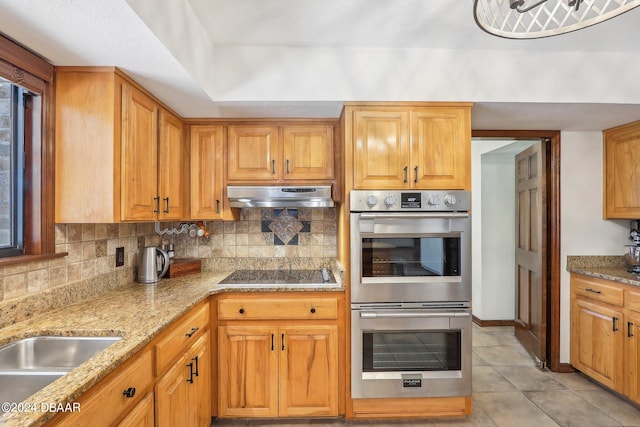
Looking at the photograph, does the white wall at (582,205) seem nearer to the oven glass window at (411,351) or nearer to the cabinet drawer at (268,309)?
the oven glass window at (411,351)

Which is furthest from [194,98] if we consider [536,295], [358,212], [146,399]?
[536,295]

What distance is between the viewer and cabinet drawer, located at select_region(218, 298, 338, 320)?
2.21 meters

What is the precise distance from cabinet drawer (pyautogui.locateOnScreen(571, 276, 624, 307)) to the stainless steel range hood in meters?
2.14

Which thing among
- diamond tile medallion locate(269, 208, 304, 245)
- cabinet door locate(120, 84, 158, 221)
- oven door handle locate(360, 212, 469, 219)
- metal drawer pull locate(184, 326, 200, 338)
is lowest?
metal drawer pull locate(184, 326, 200, 338)

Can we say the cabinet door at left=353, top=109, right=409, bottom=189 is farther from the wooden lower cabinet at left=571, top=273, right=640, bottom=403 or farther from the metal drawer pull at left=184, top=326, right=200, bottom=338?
the wooden lower cabinet at left=571, top=273, right=640, bottom=403

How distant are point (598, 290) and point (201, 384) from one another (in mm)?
2923

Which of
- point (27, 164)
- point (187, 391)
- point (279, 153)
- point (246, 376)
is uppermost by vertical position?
point (279, 153)

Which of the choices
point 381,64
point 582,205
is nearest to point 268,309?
point 381,64

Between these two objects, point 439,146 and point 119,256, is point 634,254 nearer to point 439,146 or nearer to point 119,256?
point 439,146

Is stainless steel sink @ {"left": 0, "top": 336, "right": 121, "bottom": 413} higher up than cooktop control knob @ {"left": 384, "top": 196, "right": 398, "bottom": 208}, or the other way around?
cooktop control knob @ {"left": 384, "top": 196, "right": 398, "bottom": 208}

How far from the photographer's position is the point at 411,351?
2217 millimetres

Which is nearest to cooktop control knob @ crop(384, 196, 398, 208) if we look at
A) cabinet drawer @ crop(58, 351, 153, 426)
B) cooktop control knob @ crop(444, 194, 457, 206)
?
cooktop control knob @ crop(444, 194, 457, 206)

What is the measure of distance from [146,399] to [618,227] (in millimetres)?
3656

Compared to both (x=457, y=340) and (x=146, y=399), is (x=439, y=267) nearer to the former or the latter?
(x=457, y=340)
